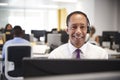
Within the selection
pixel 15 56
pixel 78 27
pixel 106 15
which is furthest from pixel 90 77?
pixel 106 15

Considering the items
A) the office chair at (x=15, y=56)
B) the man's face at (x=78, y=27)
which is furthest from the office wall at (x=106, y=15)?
the man's face at (x=78, y=27)

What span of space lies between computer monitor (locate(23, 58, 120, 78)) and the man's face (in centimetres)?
77

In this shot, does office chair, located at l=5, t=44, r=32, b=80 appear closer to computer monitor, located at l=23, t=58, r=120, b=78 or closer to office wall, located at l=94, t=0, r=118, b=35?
computer monitor, located at l=23, t=58, r=120, b=78

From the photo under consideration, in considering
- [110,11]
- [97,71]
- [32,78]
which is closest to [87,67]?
[97,71]

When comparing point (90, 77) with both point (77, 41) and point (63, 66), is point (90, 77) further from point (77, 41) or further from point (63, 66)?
point (77, 41)

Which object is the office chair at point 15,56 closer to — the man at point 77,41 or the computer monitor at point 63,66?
the man at point 77,41

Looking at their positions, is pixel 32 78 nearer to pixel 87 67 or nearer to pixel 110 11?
pixel 87 67

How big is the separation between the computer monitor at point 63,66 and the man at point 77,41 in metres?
0.78

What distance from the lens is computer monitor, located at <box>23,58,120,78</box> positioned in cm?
73

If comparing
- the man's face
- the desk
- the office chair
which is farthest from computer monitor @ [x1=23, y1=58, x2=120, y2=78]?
the office chair

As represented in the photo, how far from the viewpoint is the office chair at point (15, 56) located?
11.2 ft

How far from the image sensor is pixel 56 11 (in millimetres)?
12578

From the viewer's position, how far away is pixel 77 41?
5.30ft

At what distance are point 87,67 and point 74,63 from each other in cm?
4
